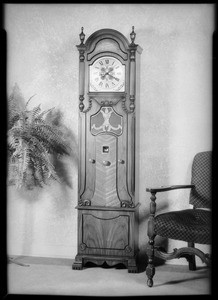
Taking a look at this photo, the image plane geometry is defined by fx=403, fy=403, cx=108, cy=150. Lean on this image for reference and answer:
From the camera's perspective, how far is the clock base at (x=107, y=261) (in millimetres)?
3498

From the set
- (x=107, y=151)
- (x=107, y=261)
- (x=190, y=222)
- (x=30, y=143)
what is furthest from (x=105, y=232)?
(x=30, y=143)

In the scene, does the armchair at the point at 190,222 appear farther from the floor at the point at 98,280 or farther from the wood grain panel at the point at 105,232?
the wood grain panel at the point at 105,232

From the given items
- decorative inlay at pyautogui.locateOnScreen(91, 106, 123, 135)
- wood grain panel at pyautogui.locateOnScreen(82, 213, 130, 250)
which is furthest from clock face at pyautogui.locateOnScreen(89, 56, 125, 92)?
wood grain panel at pyautogui.locateOnScreen(82, 213, 130, 250)

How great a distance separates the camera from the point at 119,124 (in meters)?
3.58

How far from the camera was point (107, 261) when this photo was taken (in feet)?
11.7

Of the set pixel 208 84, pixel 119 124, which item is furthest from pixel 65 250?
pixel 208 84

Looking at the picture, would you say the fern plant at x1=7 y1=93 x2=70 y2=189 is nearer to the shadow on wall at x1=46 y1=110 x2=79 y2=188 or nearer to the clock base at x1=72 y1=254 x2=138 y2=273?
the shadow on wall at x1=46 y1=110 x2=79 y2=188

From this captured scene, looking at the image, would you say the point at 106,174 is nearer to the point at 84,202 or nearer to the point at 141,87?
the point at 84,202

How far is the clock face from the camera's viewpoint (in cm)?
356

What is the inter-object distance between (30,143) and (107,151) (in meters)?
0.69
